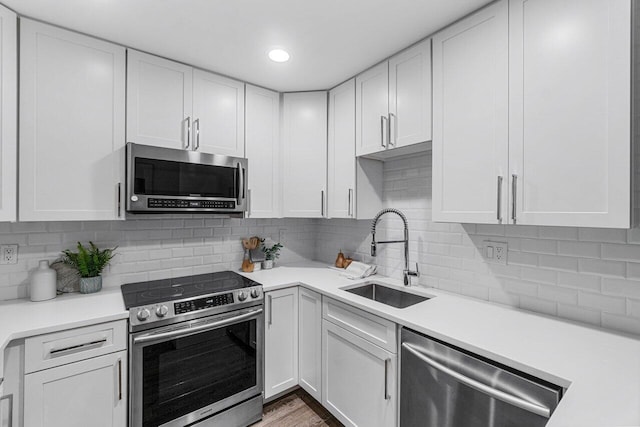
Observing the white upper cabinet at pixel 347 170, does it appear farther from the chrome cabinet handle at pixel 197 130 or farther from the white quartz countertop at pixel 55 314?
the white quartz countertop at pixel 55 314

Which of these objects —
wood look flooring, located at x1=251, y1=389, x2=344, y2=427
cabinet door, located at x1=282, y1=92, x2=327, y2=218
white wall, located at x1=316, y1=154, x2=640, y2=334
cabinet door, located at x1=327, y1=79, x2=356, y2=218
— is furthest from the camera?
cabinet door, located at x1=282, y1=92, x2=327, y2=218

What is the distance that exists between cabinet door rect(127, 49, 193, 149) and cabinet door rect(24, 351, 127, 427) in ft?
4.28

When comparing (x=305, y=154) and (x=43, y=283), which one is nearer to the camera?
(x=43, y=283)

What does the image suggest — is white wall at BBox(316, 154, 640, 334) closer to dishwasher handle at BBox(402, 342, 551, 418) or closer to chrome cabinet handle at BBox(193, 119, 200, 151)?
dishwasher handle at BBox(402, 342, 551, 418)

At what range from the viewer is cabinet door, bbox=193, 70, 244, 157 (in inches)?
84.9

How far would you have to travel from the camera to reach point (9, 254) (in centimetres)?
178

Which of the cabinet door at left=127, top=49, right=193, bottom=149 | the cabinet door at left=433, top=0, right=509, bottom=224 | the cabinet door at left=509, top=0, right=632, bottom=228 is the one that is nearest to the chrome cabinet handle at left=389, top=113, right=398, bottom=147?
the cabinet door at left=433, top=0, right=509, bottom=224

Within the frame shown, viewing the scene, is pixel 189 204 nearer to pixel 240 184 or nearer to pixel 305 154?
pixel 240 184

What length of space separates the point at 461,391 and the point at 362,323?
0.61 meters

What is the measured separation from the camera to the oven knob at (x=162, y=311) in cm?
166

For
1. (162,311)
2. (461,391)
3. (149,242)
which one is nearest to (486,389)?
(461,391)

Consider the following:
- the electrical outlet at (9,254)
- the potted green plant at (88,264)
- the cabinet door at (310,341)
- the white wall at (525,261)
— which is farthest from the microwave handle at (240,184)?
the electrical outlet at (9,254)

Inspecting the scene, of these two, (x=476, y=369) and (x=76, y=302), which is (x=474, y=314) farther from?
(x=76, y=302)

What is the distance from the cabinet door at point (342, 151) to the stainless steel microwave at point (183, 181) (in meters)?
0.72
